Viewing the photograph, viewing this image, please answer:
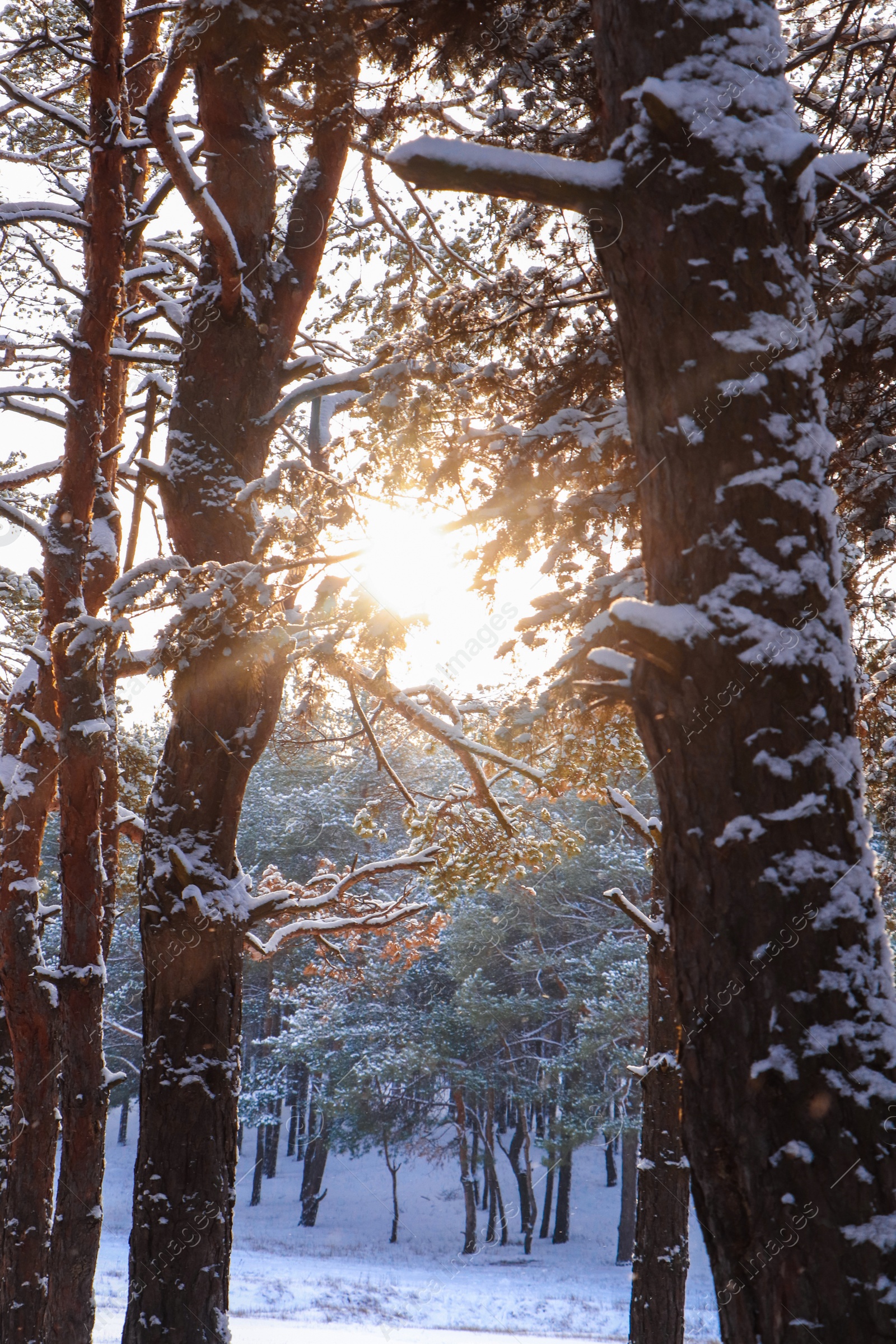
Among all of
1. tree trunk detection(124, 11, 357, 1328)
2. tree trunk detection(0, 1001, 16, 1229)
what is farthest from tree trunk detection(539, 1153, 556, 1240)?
tree trunk detection(124, 11, 357, 1328)

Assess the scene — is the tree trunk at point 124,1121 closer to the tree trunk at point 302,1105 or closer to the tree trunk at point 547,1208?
the tree trunk at point 302,1105

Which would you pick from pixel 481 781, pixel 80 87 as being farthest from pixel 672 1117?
pixel 80 87

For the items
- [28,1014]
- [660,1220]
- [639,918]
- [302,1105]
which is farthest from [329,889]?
[302,1105]

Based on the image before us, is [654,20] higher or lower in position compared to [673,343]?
higher

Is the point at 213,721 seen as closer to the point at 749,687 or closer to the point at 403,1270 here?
the point at 749,687

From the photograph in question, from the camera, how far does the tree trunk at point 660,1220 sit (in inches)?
322

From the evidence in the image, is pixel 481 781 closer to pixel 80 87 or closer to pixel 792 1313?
pixel 792 1313

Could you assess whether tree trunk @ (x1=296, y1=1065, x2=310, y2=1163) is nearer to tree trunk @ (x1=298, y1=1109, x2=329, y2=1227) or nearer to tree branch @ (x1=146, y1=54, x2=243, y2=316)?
tree trunk @ (x1=298, y1=1109, x2=329, y2=1227)

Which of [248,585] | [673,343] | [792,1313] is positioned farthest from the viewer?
[248,585]

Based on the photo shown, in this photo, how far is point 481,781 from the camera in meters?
7.05

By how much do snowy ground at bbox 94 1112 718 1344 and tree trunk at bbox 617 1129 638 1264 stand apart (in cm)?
79

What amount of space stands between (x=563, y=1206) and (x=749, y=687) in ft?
120

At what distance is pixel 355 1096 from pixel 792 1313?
3204 centimetres

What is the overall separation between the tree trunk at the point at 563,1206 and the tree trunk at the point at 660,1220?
2527cm
